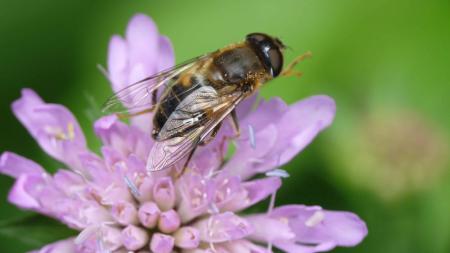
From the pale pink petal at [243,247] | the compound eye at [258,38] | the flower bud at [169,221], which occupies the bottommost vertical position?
the pale pink petal at [243,247]

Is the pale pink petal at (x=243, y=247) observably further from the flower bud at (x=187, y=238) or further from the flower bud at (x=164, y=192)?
the flower bud at (x=164, y=192)

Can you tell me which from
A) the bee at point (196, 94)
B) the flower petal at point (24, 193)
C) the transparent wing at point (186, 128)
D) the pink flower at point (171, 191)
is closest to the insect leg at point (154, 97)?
the bee at point (196, 94)

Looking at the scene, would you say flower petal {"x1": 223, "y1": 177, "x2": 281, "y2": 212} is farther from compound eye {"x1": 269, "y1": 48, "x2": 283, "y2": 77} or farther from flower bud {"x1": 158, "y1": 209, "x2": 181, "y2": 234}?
compound eye {"x1": 269, "y1": 48, "x2": 283, "y2": 77}

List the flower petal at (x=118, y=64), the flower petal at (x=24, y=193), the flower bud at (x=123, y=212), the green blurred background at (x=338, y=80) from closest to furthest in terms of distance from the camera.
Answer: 1. the flower petal at (x=24, y=193)
2. the flower bud at (x=123, y=212)
3. the flower petal at (x=118, y=64)
4. the green blurred background at (x=338, y=80)

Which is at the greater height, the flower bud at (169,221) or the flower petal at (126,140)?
the flower petal at (126,140)

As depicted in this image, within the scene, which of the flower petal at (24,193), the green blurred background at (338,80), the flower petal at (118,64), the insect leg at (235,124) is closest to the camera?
the flower petal at (24,193)

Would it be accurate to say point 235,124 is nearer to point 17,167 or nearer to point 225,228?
point 225,228

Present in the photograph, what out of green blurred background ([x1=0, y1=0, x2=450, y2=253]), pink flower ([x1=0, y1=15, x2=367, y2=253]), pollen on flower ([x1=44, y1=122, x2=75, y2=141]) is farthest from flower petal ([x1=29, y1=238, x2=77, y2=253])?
green blurred background ([x1=0, y1=0, x2=450, y2=253])

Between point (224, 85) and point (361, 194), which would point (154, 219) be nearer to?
point (224, 85)
